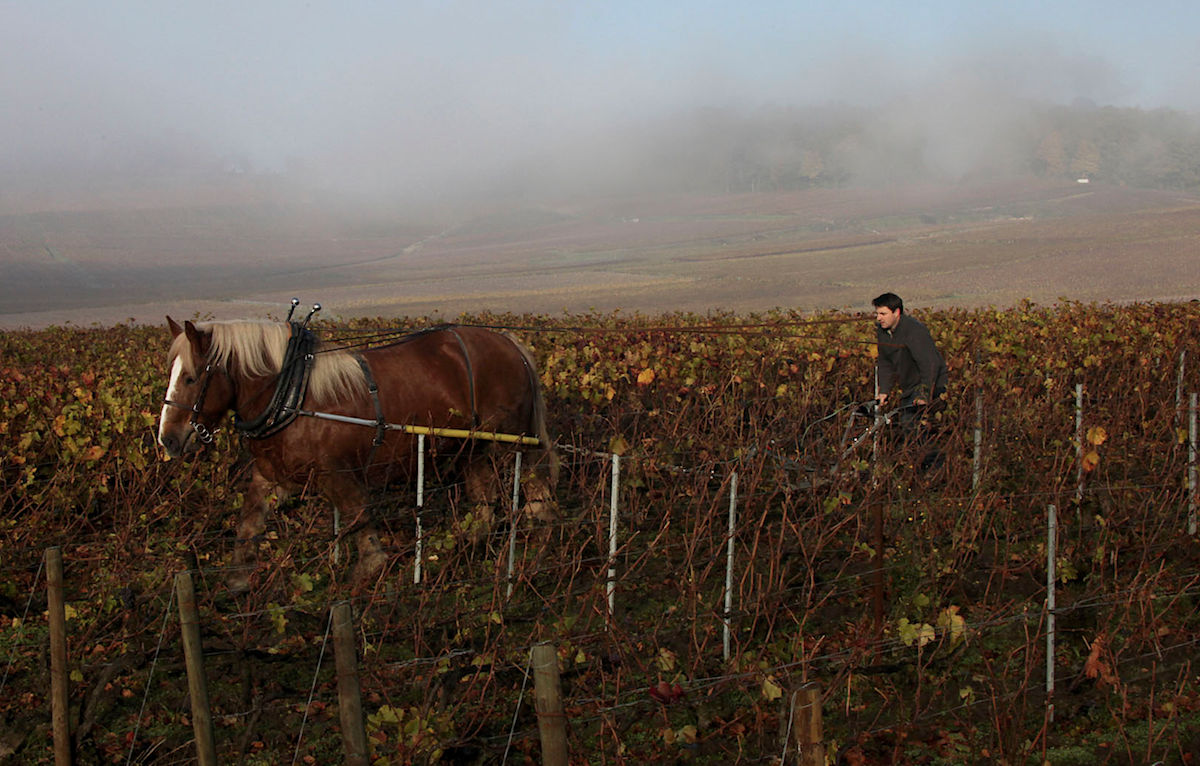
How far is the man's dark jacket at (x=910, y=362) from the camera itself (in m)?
7.32

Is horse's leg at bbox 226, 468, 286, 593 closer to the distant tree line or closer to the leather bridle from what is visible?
the leather bridle

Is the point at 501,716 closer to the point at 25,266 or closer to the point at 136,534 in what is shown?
the point at 136,534

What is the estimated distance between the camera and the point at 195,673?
11.7ft

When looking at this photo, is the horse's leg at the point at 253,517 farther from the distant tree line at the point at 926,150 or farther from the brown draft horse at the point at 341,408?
the distant tree line at the point at 926,150

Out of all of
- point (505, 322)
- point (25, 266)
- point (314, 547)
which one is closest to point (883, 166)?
point (25, 266)

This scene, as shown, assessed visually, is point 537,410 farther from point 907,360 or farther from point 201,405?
point 907,360

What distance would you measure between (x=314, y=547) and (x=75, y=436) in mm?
1511

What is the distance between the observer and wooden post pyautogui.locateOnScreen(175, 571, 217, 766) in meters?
3.51

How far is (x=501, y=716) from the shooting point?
4.48 meters

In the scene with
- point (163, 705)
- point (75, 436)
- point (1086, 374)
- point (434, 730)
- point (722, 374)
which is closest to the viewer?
point (434, 730)

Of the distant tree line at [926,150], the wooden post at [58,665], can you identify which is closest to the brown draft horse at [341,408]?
the wooden post at [58,665]

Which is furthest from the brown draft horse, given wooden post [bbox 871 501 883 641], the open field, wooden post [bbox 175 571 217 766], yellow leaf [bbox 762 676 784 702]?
the open field

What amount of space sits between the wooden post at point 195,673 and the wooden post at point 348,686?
491 mm

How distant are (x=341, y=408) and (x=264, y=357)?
48cm
